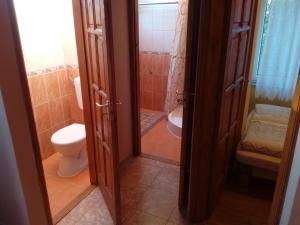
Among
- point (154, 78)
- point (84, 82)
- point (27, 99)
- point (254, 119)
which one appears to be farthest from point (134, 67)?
point (154, 78)

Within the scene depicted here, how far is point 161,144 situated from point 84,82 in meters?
1.54

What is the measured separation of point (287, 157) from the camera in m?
1.17

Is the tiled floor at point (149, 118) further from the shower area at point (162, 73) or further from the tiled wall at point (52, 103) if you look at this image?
the tiled wall at point (52, 103)

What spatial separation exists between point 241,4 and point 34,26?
2.02 meters

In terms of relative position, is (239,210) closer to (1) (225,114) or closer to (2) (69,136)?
(1) (225,114)

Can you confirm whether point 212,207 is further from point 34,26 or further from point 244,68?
point 34,26

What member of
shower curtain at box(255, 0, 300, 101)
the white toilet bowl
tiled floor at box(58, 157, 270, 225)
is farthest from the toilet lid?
shower curtain at box(255, 0, 300, 101)

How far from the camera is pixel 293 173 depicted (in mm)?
1116

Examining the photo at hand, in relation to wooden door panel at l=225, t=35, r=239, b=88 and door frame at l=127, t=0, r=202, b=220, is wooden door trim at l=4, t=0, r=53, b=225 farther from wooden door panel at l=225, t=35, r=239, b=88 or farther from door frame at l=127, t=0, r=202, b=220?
wooden door panel at l=225, t=35, r=239, b=88

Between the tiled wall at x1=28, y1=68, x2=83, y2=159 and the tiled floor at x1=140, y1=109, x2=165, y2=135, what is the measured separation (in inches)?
40.8

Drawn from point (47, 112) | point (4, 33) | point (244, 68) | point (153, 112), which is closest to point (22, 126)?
point (4, 33)

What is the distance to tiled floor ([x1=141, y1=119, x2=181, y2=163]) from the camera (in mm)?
2977

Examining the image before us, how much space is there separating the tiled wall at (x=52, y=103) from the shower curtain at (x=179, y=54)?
145 centimetres

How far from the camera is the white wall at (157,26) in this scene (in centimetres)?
378
